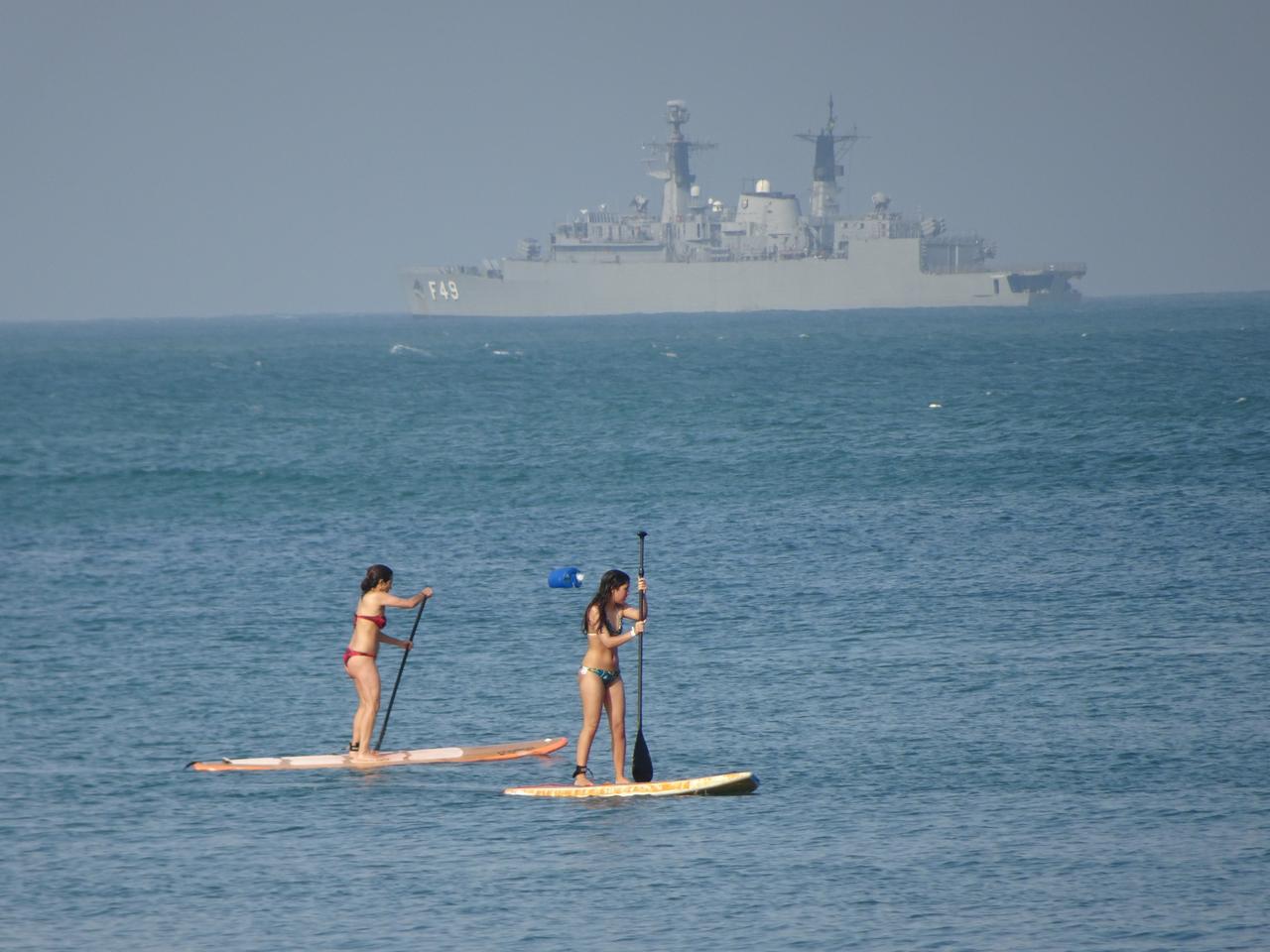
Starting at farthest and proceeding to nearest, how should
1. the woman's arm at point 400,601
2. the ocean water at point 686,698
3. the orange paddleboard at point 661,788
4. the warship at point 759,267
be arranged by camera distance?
1. the warship at point 759,267
2. the woman's arm at point 400,601
3. the orange paddleboard at point 661,788
4. the ocean water at point 686,698

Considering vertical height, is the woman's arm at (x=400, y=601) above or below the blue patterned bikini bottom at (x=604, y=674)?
above

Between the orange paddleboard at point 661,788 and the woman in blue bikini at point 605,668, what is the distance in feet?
0.49

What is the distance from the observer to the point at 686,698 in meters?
16.1

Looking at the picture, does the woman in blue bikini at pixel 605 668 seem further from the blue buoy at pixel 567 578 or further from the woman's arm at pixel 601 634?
the blue buoy at pixel 567 578

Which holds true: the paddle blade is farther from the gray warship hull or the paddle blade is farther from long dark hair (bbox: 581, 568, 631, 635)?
the gray warship hull

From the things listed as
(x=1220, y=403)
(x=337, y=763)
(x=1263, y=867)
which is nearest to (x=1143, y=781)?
(x=1263, y=867)

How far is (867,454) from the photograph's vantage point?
4253cm

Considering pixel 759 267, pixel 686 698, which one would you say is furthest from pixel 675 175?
pixel 686 698

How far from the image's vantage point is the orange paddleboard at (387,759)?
13.7m

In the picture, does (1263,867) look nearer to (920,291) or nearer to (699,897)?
(699,897)

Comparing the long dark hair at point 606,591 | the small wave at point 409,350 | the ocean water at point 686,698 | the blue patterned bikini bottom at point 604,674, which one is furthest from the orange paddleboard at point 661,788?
the small wave at point 409,350

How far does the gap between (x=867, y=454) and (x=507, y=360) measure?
55156mm

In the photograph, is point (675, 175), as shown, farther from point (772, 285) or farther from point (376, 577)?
point (376, 577)

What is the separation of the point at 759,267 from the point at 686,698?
165 meters
